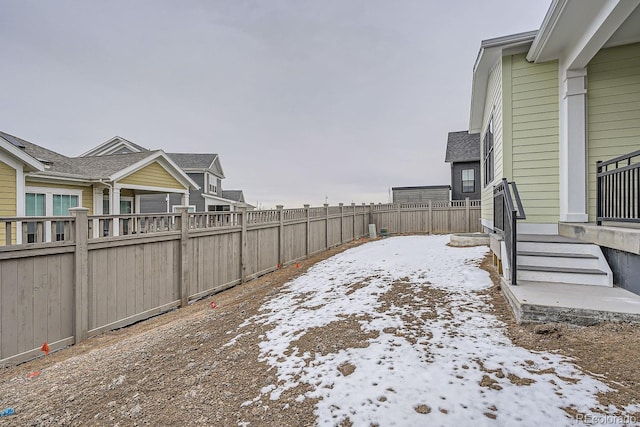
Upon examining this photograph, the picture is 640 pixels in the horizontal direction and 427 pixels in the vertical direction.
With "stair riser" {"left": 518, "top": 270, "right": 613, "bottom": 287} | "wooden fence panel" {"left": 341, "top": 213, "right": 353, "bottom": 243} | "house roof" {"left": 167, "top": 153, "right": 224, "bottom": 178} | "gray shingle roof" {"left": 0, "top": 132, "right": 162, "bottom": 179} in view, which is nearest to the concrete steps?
"stair riser" {"left": 518, "top": 270, "right": 613, "bottom": 287}

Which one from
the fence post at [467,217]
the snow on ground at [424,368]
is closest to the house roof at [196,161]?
the fence post at [467,217]

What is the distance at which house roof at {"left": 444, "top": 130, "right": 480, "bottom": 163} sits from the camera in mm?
19672

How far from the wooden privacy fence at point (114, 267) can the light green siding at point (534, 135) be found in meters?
5.62

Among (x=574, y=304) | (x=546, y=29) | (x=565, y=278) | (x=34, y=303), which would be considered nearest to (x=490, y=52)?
(x=546, y=29)

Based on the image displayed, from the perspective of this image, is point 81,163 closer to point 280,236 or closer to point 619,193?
point 280,236

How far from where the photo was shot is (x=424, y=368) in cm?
236

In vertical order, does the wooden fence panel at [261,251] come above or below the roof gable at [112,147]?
below

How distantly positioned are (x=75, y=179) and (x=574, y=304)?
1304 cm

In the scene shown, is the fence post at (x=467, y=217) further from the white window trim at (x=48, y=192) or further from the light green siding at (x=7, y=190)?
the light green siding at (x=7, y=190)

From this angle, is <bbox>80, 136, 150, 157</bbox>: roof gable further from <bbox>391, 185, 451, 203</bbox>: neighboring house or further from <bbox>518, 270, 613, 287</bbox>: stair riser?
<bbox>391, 185, 451, 203</bbox>: neighboring house

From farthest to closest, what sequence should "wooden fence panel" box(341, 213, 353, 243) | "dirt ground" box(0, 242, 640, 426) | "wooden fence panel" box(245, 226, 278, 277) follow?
1. "wooden fence panel" box(341, 213, 353, 243)
2. "wooden fence panel" box(245, 226, 278, 277)
3. "dirt ground" box(0, 242, 640, 426)

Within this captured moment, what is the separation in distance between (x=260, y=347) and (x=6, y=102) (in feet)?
56.4

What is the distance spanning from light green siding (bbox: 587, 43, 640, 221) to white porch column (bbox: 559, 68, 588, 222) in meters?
0.16

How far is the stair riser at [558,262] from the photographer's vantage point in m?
3.92
